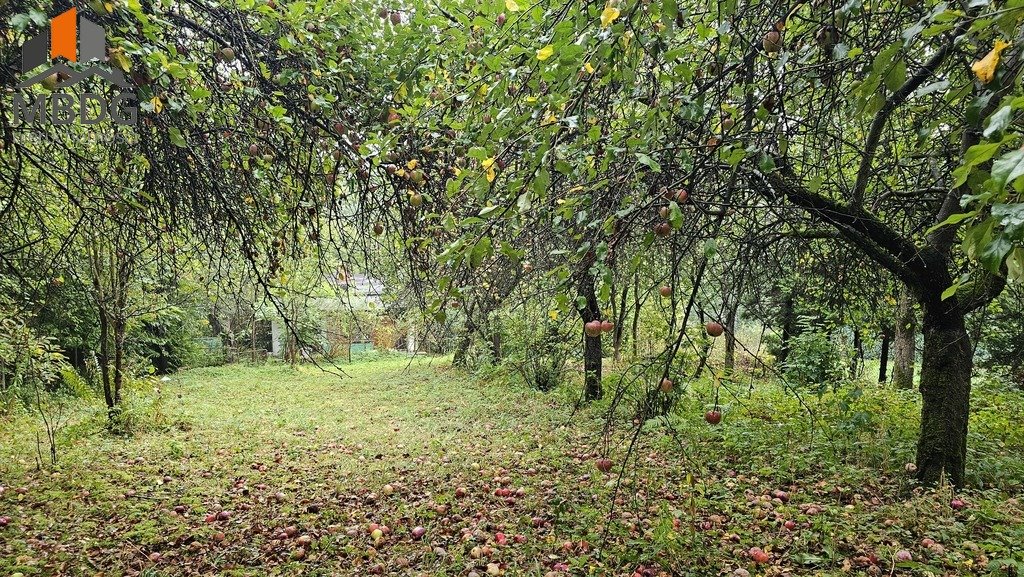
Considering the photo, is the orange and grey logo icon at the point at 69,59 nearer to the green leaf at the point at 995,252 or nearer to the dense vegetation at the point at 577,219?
the dense vegetation at the point at 577,219

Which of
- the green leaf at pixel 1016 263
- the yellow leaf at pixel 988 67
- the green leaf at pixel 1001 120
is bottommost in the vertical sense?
the green leaf at pixel 1016 263

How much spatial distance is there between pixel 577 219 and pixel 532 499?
9.27 feet

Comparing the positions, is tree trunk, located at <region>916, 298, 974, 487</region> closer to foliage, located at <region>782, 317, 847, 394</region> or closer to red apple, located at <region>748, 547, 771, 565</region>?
red apple, located at <region>748, 547, 771, 565</region>

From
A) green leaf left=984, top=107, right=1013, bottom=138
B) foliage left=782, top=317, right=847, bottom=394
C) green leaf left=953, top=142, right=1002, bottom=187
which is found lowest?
foliage left=782, top=317, right=847, bottom=394

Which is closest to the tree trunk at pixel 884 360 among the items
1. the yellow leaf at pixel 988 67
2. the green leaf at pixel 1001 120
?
the yellow leaf at pixel 988 67

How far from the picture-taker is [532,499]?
154 inches

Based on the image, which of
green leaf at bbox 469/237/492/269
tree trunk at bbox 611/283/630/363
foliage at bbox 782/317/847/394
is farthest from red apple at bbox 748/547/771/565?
foliage at bbox 782/317/847/394

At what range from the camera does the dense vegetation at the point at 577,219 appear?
5.19ft

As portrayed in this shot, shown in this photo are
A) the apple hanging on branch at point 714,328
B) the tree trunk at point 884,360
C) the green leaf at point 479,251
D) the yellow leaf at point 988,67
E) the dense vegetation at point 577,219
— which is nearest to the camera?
the yellow leaf at point 988,67

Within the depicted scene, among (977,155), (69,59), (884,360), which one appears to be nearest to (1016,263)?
(977,155)

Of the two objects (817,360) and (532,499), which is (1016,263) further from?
(817,360)

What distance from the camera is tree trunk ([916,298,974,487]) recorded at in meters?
3.55

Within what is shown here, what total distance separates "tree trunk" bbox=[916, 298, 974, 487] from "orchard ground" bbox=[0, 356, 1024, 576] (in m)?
0.20

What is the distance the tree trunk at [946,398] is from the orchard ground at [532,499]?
0.20 m
